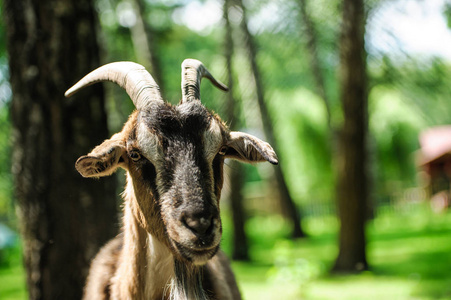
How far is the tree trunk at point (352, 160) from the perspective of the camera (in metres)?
10.6

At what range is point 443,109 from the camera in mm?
13484

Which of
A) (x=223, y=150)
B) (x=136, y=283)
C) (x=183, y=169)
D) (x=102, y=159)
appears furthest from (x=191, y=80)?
(x=136, y=283)

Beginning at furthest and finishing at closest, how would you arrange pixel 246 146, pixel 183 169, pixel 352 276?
pixel 352 276 → pixel 246 146 → pixel 183 169

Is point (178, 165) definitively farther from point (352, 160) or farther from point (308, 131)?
point (308, 131)

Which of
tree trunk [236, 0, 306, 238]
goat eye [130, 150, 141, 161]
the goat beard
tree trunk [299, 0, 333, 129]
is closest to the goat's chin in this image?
the goat beard

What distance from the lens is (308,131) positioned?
1051 inches

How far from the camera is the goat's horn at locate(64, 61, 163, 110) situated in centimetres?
357

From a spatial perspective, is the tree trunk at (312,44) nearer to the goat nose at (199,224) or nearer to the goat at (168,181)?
the goat at (168,181)

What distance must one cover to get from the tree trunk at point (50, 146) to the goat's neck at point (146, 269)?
1563 millimetres

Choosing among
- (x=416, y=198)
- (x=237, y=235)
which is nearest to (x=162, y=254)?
(x=237, y=235)

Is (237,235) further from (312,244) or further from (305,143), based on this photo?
(305,143)

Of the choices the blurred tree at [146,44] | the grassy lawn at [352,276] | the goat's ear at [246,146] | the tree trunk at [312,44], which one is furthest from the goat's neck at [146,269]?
the tree trunk at [312,44]

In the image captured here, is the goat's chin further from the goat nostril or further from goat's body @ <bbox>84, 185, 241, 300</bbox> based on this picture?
goat's body @ <bbox>84, 185, 241, 300</bbox>

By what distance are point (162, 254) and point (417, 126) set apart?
85.7ft
